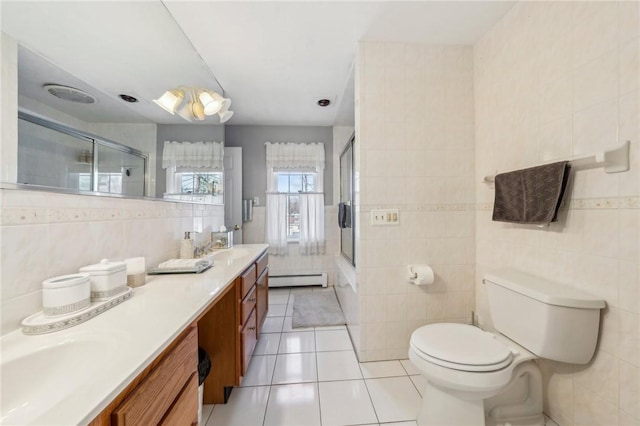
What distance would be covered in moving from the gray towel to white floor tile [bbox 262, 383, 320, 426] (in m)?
1.52

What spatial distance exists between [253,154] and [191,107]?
1.42 metres

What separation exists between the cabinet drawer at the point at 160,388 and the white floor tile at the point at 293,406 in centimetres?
71

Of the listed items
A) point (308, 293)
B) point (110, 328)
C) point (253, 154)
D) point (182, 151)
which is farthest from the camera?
point (253, 154)

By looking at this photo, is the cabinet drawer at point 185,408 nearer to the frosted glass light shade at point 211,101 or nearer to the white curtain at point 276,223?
the frosted glass light shade at point 211,101

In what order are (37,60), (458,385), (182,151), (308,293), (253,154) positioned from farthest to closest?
(253,154) → (308,293) → (182,151) → (458,385) → (37,60)

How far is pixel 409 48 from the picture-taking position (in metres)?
1.68

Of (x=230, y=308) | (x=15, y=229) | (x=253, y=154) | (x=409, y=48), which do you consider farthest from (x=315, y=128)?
(x=15, y=229)

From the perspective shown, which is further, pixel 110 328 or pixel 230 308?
pixel 230 308

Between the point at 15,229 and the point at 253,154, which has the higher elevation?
the point at 253,154

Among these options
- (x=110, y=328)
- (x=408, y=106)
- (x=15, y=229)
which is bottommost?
(x=110, y=328)

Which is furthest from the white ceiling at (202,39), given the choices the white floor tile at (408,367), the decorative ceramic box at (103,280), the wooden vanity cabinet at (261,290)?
the white floor tile at (408,367)

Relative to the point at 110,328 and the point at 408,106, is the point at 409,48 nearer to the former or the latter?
the point at 408,106

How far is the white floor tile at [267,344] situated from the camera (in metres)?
1.78

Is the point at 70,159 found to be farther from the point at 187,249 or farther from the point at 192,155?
the point at 192,155
